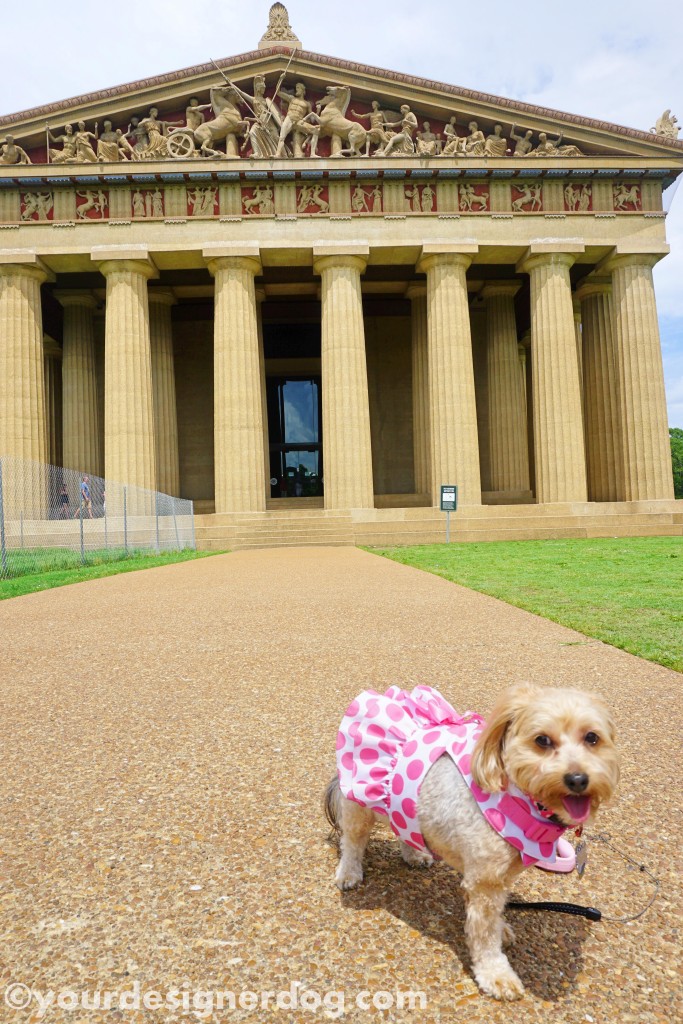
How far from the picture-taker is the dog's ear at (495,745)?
7.16 ft

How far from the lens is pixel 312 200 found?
106 feet

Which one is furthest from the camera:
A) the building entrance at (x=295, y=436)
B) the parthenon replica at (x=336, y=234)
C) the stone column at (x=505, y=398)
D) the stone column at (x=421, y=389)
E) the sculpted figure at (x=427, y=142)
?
the building entrance at (x=295, y=436)

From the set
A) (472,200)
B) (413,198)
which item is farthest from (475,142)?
Result: (413,198)

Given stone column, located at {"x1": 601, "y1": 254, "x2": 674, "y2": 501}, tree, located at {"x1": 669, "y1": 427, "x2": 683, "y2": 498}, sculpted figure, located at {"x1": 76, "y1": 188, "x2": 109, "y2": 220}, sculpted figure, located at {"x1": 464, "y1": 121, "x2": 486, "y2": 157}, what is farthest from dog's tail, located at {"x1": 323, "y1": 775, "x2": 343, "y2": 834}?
tree, located at {"x1": 669, "y1": 427, "x2": 683, "y2": 498}

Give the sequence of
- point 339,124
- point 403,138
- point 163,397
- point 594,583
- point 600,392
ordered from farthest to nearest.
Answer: point 600,392 → point 163,397 → point 403,138 → point 339,124 → point 594,583

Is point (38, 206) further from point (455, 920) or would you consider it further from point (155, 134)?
point (455, 920)

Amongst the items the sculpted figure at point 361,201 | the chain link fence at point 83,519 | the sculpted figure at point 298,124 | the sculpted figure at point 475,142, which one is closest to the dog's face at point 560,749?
the chain link fence at point 83,519

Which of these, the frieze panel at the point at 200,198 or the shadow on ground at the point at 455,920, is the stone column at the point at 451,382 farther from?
the shadow on ground at the point at 455,920

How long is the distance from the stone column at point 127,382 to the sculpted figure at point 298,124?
9016 mm

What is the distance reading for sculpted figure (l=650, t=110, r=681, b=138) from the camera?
109ft

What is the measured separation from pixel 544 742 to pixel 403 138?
35952mm

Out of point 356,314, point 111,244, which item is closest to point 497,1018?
point 356,314

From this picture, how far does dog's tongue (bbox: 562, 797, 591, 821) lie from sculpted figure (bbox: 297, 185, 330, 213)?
111 feet

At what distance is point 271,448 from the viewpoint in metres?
46.2
